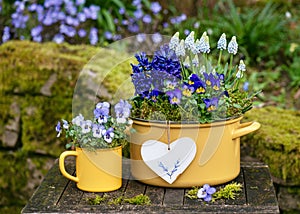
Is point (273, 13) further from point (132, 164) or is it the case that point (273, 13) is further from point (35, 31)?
point (132, 164)

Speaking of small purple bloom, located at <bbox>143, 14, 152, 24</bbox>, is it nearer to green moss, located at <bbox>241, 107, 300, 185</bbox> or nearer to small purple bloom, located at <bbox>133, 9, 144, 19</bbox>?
small purple bloom, located at <bbox>133, 9, 144, 19</bbox>

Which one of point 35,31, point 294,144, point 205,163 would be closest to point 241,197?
point 205,163

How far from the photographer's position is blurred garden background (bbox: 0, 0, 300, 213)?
2691 millimetres

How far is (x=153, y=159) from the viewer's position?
1.92m

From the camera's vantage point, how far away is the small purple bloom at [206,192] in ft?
5.99

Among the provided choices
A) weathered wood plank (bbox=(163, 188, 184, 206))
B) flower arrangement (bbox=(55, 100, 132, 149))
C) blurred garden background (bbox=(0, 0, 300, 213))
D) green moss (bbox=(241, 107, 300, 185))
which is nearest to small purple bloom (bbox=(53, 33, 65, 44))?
blurred garden background (bbox=(0, 0, 300, 213))

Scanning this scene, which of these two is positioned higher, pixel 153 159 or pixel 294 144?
pixel 153 159

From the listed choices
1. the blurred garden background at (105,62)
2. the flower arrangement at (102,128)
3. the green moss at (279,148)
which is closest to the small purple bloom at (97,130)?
the flower arrangement at (102,128)

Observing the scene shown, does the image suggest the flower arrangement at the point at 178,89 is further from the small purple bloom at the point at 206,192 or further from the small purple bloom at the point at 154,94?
the small purple bloom at the point at 206,192

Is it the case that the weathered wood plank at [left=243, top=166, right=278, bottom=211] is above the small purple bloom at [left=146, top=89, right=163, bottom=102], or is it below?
below

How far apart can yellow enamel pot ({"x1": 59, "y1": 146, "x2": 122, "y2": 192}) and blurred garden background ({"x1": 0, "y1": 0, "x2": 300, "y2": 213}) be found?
2.59ft

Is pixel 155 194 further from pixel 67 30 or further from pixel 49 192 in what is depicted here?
pixel 67 30

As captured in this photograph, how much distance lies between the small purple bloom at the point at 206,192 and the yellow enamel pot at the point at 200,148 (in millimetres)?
87

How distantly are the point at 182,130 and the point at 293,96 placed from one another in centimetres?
199
